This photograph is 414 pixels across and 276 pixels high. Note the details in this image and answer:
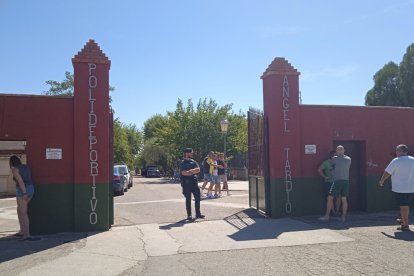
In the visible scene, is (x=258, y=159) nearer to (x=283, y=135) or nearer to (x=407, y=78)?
(x=283, y=135)

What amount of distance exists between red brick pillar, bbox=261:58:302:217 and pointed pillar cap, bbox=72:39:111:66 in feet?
13.7

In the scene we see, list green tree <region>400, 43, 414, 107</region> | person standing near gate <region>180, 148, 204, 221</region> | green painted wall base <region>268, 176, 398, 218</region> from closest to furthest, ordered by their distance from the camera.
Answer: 1. person standing near gate <region>180, 148, 204, 221</region>
2. green painted wall base <region>268, 176, 398, 218</region>
3. green tree <region>400, 43, 414, 107</region>

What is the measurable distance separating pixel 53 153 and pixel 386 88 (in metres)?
42.4

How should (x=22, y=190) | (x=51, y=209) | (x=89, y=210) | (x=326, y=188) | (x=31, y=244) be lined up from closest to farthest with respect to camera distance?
1. (x=31, y=244)
2. (x=22, y=190)
3. (x=51, y=209)
4. (x=89, y=210)
5. (x=326, y=188)

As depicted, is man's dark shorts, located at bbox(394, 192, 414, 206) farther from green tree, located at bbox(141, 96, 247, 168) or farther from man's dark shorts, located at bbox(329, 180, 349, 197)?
green tree, located at bbox(141, 96, 247, 168)

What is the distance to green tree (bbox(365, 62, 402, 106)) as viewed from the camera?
44.8 m

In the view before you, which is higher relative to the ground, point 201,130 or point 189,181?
point 201,130

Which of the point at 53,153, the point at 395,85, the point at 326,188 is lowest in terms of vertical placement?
the point at 326,188

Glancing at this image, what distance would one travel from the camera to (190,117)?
36188 mm

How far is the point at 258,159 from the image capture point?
12.0m

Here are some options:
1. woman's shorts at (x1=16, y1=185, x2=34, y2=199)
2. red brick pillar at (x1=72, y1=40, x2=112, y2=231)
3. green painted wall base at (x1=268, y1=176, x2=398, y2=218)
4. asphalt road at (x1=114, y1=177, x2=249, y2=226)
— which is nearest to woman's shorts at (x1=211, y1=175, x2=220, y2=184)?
asphalt road at (x1=114, y1=177, x2=249, y2=226)

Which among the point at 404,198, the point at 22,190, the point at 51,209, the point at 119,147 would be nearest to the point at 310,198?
the point at 404,198

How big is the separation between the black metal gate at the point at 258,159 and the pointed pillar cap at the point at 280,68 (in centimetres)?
116

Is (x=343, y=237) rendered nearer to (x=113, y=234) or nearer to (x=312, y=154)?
(x=312, y=154)
